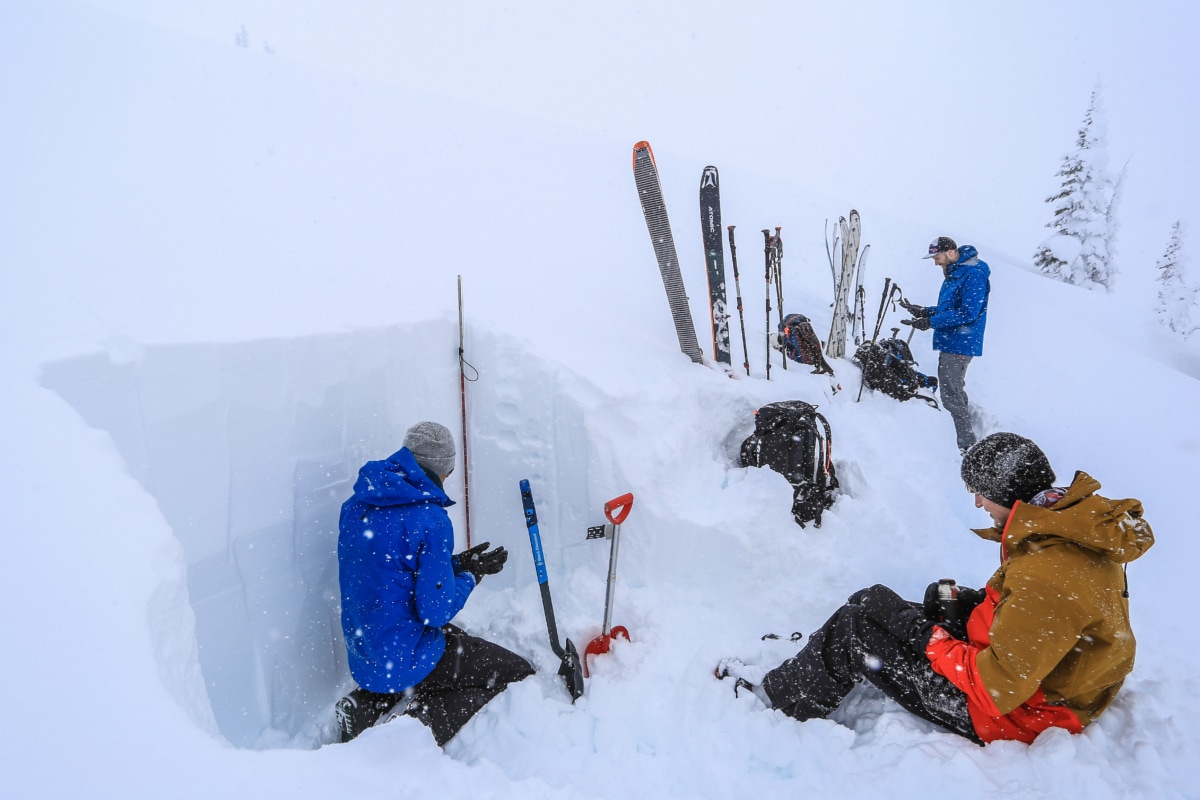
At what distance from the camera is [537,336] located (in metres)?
4.10

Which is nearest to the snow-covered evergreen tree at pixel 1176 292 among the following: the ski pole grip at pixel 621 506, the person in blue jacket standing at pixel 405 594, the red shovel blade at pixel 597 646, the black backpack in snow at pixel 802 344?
the black backpack in snow at pixel 802 344

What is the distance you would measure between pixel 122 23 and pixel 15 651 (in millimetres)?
7868

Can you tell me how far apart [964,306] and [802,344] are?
1573 mm

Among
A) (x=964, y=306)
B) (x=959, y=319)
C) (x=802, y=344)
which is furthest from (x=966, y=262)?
(x=802, y=344)

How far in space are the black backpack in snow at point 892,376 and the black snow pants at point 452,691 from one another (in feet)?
16.4

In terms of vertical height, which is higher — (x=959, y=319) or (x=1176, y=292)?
(x=959, y=319)

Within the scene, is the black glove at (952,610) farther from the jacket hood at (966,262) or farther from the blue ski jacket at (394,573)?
the jacket hood at (966,262)

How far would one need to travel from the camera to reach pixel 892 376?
20.0ft

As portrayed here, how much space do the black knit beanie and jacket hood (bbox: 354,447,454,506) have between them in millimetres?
2304

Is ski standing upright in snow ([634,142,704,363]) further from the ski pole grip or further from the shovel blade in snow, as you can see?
the shovel blade in snow

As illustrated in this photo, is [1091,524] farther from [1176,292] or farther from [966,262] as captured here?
[1176,292]

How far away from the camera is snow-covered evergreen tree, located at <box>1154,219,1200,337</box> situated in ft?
69.3

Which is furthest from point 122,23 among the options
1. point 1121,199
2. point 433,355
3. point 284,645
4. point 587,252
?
point 1121,199

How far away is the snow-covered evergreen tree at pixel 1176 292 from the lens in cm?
2112
